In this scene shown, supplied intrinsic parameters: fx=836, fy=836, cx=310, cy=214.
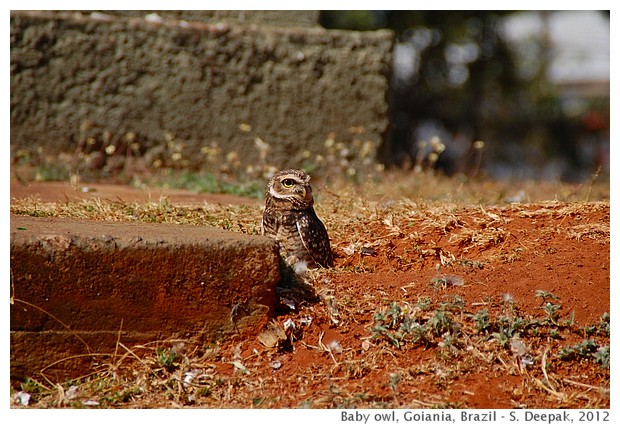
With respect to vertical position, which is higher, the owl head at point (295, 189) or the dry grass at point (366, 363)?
the owl head at point (295, 189)

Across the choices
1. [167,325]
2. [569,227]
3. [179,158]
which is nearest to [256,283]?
[167,325]

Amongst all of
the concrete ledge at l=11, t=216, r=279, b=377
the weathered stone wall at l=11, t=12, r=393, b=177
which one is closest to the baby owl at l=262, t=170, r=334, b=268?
the concrete ledge at l=11, t=216, r=279, b=377

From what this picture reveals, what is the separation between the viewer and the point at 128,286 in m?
4.18

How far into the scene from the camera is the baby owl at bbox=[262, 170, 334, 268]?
4992 mm

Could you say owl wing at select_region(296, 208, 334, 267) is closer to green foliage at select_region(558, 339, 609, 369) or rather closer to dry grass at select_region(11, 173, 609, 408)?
dry grass at select_region(11, 173, 609, 408)

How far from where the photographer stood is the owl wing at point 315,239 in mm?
4988

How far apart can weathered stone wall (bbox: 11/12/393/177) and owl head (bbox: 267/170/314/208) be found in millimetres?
3235

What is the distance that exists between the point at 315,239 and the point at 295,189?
14.3 inches

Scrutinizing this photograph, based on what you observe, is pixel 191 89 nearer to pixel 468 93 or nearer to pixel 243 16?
pixel 243 16

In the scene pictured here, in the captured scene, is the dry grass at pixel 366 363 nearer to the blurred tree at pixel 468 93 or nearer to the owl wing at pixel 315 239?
the owl wing at pixel 315 239

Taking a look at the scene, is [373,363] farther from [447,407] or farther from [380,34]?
[380,34]

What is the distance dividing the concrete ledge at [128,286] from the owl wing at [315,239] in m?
0.61

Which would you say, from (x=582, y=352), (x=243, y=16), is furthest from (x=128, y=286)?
(x=243, y=16)

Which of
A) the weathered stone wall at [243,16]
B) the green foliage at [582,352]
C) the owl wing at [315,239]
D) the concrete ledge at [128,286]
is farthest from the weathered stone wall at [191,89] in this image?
A: the green foliage at [582,352]
